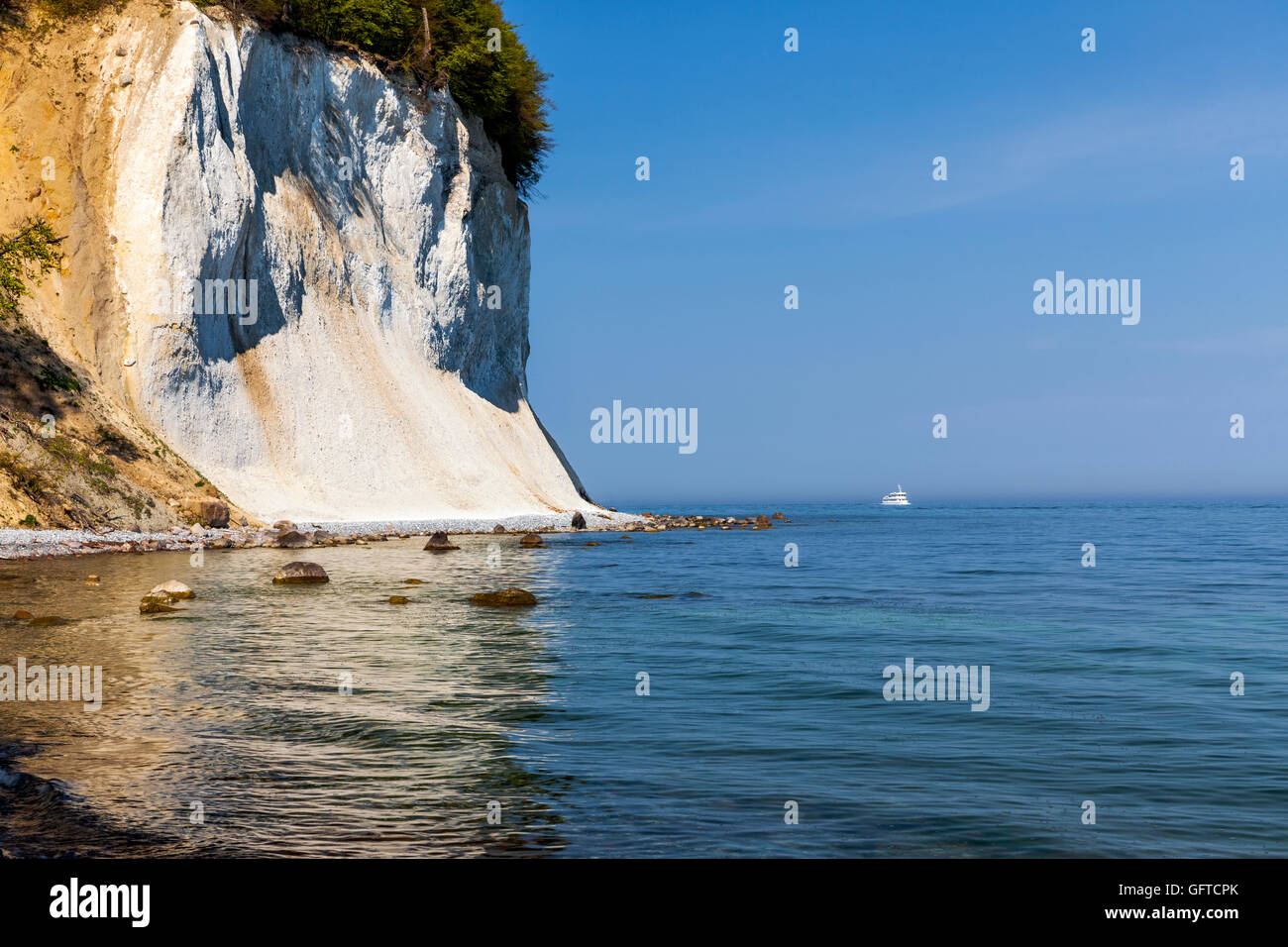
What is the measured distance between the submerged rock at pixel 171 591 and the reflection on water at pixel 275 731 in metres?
0.28

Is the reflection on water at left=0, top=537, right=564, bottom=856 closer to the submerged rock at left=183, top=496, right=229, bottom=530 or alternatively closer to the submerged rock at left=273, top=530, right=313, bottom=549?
the submerged rock at left=273, top=530, right=313, bottom=549

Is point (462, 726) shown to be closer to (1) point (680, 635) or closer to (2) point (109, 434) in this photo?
(1) point (680, 635)

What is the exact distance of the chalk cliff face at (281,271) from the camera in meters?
40.7

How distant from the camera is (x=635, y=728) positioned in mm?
10711

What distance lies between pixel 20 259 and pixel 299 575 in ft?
66.8

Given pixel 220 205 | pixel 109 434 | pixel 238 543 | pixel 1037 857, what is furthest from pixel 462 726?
pixel 220 205

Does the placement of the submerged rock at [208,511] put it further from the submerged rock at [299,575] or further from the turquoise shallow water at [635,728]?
the turquoise shallow water at [635,728]

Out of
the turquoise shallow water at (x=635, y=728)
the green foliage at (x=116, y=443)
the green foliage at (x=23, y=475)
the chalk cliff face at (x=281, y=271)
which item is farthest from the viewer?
the chalk cliff face at (x=281, y=271)

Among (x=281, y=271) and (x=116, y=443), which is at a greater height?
(x=281, y=271)

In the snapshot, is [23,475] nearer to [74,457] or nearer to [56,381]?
[74,457]

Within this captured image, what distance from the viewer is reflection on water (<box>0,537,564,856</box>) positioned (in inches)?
276

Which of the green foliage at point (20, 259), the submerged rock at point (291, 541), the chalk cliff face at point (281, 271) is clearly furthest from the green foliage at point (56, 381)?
the submerged rock at point (291, 541)

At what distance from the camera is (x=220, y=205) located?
42.8 metres

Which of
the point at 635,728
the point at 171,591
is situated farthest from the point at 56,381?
the point at 635,728
